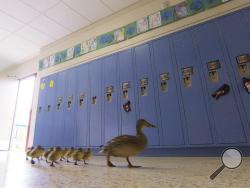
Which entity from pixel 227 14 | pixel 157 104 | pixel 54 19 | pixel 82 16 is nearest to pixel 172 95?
pixel 157 104

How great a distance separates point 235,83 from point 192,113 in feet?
1.94

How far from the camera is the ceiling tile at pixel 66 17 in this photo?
3.36 meters

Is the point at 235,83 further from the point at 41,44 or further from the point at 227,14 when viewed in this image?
the point at 41,44

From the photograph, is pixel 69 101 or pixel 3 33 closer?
pixel 69 101

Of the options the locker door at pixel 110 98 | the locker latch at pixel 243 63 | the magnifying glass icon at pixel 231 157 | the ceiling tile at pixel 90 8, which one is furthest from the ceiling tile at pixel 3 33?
the magnifying glass icon at pixel 231 157

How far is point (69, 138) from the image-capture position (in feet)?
10.9

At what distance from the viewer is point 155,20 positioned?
2.95 metres

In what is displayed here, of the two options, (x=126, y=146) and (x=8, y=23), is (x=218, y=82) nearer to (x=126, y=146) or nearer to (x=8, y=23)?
(x=126, y=146)

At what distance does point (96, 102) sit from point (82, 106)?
35cm

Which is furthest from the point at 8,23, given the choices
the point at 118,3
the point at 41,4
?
the point at 118,3

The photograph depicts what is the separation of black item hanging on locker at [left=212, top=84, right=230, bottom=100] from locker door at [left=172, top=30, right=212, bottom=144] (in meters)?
0.15

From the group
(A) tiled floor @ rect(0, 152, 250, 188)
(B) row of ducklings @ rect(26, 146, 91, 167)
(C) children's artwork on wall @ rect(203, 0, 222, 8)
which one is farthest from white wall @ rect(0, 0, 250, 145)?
(A) tiled floor @ rect(0, 152, 250, 188)

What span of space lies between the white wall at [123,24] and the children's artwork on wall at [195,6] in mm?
77

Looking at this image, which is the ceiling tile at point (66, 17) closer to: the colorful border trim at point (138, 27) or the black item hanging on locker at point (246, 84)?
the colorful border trim at point (138, 27)
